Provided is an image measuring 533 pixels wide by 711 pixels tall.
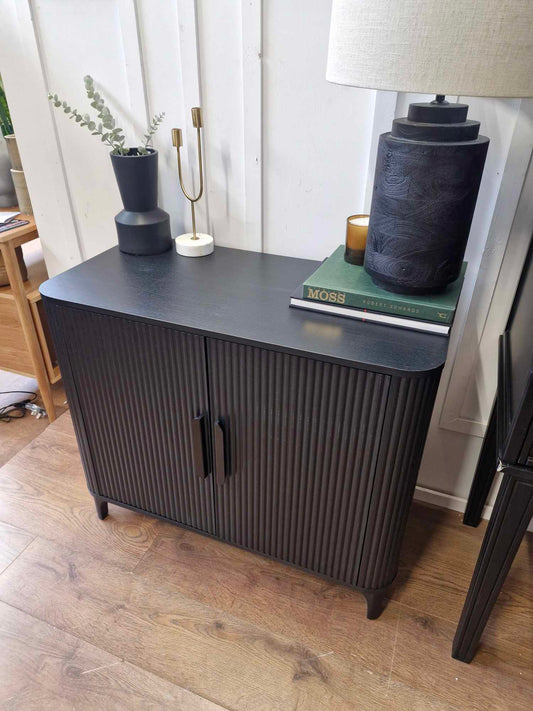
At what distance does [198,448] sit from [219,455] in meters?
0.06

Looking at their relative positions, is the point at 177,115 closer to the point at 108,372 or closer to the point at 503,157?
the point at 108,372

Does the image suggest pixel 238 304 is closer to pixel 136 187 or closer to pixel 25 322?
pixel 136 187

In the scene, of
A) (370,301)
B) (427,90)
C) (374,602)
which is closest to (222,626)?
(374,602)

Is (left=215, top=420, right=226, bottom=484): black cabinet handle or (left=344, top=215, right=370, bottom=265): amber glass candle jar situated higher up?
(left=344, top=215, right=370, bottom=265): amber glass candle jar

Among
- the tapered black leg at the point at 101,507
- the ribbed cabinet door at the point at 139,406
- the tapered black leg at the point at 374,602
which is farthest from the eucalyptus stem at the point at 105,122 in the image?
the tapered black leg at the point at 374,602

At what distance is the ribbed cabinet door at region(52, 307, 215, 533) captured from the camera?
3.66 feet

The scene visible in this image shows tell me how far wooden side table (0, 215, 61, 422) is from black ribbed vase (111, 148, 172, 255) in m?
0.49

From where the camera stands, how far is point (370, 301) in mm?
1038

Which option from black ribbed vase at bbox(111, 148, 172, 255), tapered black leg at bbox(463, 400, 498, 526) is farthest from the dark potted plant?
tapered black leg at bbox(463, 400, 498, 526)

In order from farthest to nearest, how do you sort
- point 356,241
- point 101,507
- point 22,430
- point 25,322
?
point 22,430, point 25,322, point 101,507, point 356,241

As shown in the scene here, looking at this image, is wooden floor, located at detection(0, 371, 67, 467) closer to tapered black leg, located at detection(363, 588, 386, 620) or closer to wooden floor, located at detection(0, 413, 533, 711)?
wooden floor, located at detection(0, 413, 533, 711)

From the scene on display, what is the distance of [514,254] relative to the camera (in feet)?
3.97

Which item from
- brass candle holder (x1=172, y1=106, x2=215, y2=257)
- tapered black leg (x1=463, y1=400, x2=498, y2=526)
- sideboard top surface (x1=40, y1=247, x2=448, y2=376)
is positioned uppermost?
brass candle holder (x1=172, y1=106, x2=215, y2=257)

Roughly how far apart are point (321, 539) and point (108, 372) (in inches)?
25.3
